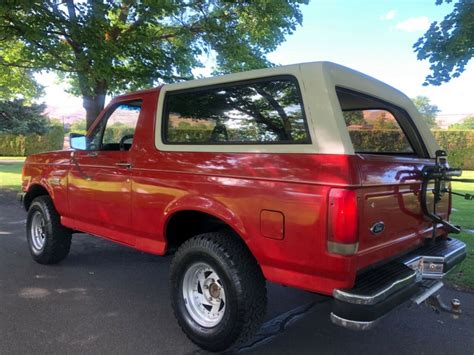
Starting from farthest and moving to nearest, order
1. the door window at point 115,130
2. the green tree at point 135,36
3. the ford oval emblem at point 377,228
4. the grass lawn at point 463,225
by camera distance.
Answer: the green tree at point 135,36
the grass lawn at point 463,225
the door window at point 115,130
the ford oval emblem at point 377,228

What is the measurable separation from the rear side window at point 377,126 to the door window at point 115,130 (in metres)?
2.11

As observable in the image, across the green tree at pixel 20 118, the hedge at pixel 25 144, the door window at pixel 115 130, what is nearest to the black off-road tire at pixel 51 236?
the door window at pixel 115 130

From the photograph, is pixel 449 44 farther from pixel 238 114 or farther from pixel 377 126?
pixel 238 114

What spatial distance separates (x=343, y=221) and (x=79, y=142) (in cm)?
329

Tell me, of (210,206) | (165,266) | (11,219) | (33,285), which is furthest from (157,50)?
(210,206)

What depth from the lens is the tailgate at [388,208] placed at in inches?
108

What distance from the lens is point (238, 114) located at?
3.46 m

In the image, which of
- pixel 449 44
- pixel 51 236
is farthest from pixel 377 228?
pixel 449 44

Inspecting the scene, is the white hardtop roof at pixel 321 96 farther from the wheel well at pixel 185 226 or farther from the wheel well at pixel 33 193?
the wheel well at pixel 33 193

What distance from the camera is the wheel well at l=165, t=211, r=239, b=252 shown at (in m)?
3.70

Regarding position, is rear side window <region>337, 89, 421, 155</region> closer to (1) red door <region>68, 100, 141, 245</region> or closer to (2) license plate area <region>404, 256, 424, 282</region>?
(2) license plate area <region>404, 256, 424, 282</region>

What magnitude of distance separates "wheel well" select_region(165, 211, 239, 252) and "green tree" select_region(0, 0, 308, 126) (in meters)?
5.29

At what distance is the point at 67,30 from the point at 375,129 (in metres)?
6.39

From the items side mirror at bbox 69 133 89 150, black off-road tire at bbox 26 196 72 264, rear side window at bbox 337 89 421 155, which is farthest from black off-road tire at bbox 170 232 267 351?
black off-road tire at bbox 26 196 72 264
